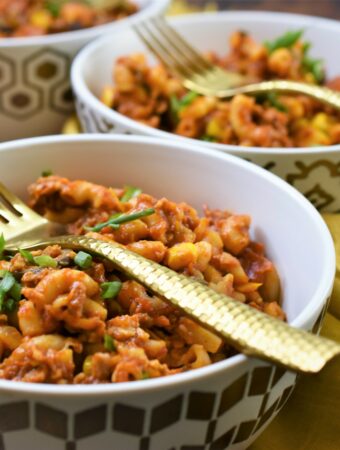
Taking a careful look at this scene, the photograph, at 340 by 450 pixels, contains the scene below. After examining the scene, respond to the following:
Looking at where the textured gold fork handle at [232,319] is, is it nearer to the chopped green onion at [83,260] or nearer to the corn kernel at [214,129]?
the chopped green onion at [83,260]

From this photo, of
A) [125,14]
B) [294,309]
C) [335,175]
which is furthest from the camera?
[125,14]

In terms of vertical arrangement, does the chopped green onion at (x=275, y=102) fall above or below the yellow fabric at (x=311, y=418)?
above

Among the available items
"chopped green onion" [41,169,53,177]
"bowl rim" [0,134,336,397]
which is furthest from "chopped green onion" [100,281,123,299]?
"chopped green onion" [41,169,53,177]

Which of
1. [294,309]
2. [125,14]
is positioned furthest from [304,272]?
[125,14]

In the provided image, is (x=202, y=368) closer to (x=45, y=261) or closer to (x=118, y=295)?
(x=118, y=295)

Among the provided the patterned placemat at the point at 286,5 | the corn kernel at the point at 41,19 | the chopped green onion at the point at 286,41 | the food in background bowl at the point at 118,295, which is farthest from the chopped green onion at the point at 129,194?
the patterned placemat at the point at 286,5

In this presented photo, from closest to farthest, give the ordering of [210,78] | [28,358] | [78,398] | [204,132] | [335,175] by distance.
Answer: [78,398] → [28,358] → [335,175] → [204,132] → [210,78]

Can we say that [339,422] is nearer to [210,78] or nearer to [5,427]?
[5,427]

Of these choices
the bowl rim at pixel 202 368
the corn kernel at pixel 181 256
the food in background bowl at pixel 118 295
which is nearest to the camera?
the bowl rim at pixel 202 368
